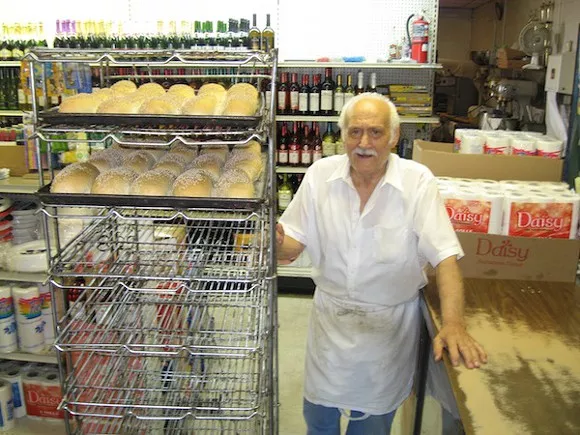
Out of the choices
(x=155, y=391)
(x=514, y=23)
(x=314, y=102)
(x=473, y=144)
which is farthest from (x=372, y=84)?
(x=514, y=23)

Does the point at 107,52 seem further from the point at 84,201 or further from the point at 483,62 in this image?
the point at 483,62

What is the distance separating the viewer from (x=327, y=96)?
4414 millimetres

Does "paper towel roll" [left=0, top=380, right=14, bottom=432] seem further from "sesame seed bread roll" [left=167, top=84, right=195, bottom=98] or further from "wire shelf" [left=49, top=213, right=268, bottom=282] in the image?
"sesame seed bread roll" [left=167, top=84, right=195, bottom=98]

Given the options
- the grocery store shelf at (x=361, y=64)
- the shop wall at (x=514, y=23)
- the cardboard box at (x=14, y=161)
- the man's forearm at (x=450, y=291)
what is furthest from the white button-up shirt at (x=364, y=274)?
the shop wall at (x=514, y=23)

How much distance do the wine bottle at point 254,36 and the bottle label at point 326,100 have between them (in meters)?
0.68

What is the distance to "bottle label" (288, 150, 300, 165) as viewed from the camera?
14.9ft

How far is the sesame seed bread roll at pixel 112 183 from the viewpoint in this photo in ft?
4.91

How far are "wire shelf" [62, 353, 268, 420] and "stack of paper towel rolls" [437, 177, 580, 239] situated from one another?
889 millimetres

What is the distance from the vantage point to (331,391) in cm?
209

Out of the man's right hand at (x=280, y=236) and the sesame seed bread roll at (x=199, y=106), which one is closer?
the sesame seed bread roll at (x=199, y=106)

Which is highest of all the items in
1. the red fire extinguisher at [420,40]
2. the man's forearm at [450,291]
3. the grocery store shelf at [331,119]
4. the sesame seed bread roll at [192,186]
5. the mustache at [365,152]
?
A: the red fire extinguisher at [420,40]

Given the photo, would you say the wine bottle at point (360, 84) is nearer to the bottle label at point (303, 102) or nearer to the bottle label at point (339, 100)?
the bottle label at point (339, 100)

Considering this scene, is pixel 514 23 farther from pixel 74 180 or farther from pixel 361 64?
pixel 74 180

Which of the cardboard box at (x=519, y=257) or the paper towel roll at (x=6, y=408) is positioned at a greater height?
the cardboard box at (x=519, y=257)
